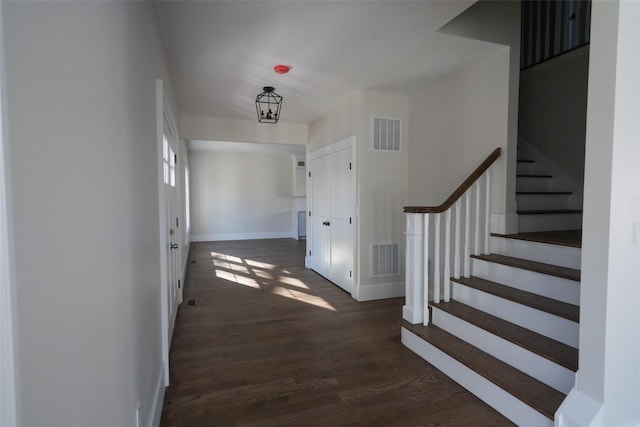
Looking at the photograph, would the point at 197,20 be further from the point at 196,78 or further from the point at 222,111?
the point at 222,111

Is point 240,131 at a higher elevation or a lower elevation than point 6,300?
higher

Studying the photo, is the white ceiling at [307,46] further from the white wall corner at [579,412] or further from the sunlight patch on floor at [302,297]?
the sunlight patch on floor at [302,297]

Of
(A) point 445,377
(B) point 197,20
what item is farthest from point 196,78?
(A) point 445,377

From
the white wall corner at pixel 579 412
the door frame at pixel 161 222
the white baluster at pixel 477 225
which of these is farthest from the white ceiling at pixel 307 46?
the white wall corner at pixel 579 412

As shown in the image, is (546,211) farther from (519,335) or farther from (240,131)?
(240,131)

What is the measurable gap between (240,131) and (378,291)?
3190 millimetres

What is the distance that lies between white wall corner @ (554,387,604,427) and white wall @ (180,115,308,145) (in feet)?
15.5

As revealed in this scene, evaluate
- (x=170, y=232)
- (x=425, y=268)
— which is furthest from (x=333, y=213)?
(x=170, y=232)

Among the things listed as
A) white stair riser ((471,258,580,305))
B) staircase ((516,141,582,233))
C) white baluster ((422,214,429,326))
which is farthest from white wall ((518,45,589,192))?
white baluster ((422,214,429,326))

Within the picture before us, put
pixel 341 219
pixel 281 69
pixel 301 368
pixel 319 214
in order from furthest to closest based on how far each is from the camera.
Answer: pixel 319 214 → pixel 341 219 → pixel 281 69 → pixel 301 368

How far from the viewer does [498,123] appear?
10.1ft

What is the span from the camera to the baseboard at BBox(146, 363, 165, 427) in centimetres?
174

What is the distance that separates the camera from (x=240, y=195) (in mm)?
9234

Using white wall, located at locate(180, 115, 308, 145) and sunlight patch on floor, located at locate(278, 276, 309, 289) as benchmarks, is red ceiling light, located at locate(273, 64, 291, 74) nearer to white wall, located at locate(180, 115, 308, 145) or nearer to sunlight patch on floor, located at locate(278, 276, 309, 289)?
white wall, located at locate(180, 115, 308, 145)
